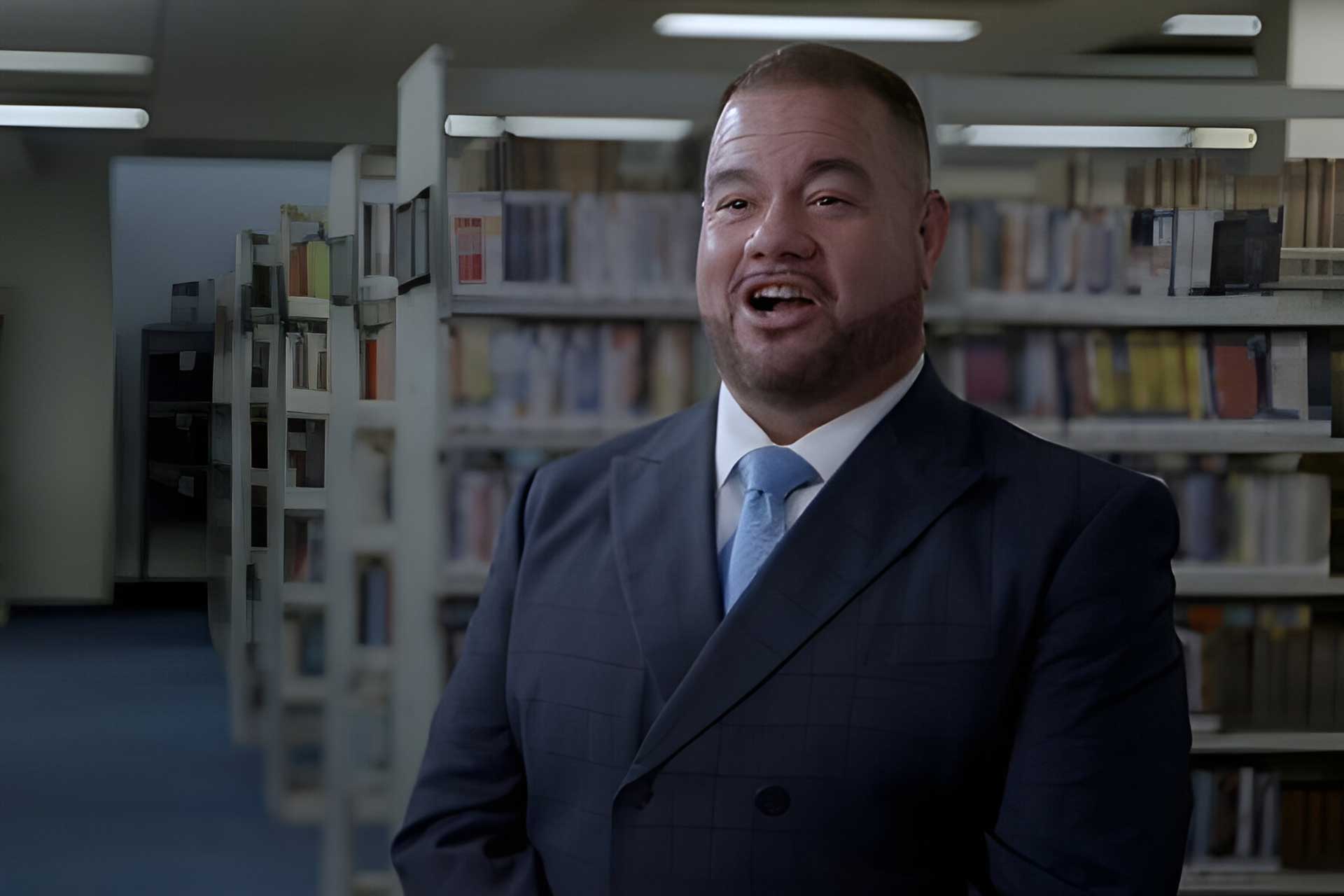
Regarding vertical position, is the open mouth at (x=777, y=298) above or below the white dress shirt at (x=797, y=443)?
above

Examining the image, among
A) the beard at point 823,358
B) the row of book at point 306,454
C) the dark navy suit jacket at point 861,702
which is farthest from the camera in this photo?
the row of book at point 306,454

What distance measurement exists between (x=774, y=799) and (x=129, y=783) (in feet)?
7.67

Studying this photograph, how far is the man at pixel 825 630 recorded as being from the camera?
104cm

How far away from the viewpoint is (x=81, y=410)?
288cm

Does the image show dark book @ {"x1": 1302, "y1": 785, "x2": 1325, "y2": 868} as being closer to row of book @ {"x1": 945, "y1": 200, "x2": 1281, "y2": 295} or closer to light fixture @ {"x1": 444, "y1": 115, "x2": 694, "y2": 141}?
row of book @ {"x1": 945, "y1": 200, "x2": 1281, "y2": 295}

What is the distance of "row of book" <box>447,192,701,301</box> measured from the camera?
2.83 metres

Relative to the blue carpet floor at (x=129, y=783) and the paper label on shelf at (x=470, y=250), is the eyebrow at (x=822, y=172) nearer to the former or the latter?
the paper label on shelf at (x=470, y=250)

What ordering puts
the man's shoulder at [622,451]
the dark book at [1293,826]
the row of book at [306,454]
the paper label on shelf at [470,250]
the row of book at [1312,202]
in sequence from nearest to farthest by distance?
the man's shoulder at [622,451] < the paper label on shelf at [470,250] < the row of book at [306,454] < the row of book at [1312,202] < the dark book at [1293,826]

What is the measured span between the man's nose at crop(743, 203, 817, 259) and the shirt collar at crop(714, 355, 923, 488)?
0.15 m

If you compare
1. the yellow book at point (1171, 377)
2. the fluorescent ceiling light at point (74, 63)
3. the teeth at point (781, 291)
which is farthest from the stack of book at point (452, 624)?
the teeth at point (781, 291)

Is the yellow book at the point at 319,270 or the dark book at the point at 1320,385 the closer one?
the yellow book at the point at 319,270

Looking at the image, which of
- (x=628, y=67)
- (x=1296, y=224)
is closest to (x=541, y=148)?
(x=628, y=67)

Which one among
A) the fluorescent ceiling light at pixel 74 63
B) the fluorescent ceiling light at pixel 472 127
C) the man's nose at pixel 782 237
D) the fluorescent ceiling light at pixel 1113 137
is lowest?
the man's nose at pixel 782 237

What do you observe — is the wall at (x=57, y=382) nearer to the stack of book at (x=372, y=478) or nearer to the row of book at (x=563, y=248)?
the stack of book at (x=372, y=478)
